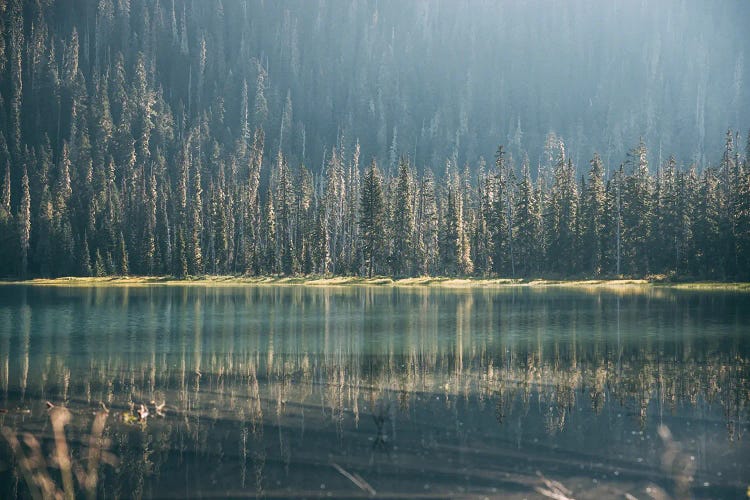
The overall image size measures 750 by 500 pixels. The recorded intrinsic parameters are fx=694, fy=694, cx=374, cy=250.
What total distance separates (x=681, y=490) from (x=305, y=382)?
1599 cm

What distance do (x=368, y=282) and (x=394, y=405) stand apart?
86393 millimetres

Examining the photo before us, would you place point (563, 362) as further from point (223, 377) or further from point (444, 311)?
point (444, 311)

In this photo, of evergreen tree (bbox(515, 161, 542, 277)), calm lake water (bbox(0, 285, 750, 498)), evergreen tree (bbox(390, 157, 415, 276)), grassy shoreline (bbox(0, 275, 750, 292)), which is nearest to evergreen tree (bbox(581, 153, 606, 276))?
grassy shoreline (bbox(0, 275, 750, 292))

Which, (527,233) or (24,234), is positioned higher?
(24,234)

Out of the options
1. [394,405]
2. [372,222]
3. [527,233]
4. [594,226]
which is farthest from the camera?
[372,222]

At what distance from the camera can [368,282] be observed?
110812 millimetres

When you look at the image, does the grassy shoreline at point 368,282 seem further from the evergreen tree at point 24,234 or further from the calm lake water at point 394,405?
the calm lake water at point 394,405

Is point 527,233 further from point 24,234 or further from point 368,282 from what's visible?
point 24,234

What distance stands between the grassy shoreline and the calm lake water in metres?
48.9

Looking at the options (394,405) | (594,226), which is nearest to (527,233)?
(594,226)

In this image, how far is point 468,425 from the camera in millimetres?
21688

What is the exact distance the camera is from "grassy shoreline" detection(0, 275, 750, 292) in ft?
314

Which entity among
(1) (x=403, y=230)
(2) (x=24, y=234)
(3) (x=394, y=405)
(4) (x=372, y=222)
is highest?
(2) (x=24, y=234)

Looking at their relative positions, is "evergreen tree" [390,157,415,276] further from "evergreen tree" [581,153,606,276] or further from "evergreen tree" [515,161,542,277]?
"evergreen tree" [581,153,606,276]
